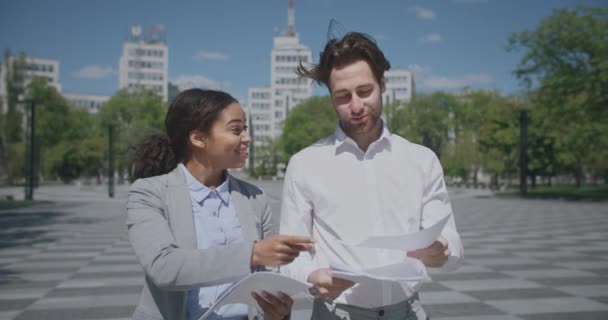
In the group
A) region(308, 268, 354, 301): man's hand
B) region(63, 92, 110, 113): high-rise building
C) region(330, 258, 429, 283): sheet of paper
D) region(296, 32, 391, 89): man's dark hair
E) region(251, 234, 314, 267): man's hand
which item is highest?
region(63, 92, 110, 113): high-rise building

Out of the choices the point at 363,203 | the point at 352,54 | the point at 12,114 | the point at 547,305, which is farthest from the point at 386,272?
the point at 12,114

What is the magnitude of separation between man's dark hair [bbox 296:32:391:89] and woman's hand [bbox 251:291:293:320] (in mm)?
857

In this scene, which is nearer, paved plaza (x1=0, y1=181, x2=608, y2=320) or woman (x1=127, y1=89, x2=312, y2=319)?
woman (x1=127, y1=89, x2=312, y2=319)

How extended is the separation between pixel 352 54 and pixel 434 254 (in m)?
0.78

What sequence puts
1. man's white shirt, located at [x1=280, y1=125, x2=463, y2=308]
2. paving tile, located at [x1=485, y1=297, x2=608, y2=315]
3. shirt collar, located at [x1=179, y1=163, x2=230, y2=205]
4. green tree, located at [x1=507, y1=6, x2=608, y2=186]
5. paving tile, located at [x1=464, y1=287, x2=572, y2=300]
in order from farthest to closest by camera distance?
green tree, located at [x1=507, y1=6, x2=608, y2=186] < paving tile, located at [x1=464, y1=287, x2=572, y2=300] < paving tile, located at [x1=485, y1=297, x2=608, y2=315] < shirt collar, located at [x1=179, y1=163, x2=230, y2=205] < man's white shirt, located at [x1=280, y1=125, x2=463, y2=308]

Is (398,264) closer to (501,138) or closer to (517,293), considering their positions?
(517,293)

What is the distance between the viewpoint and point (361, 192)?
1.81m

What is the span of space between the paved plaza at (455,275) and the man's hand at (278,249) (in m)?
3.70

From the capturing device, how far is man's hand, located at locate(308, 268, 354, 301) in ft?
5.19

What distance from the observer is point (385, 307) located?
6.00 ft

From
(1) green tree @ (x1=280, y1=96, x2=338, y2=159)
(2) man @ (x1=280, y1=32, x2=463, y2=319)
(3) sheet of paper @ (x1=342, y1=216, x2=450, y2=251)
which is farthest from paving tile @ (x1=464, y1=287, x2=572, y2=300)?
(1) green tree @ (x1=280, y1=96, x2=338, y2=159)

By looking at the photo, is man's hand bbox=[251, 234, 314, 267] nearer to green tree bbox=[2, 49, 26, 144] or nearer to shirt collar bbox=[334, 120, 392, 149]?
shirt collar bbox=[334, 120, 392, 149]

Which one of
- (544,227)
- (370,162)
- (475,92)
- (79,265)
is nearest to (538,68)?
(544,227)

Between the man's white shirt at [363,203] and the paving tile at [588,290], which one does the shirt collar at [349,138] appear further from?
the paving tile at [588,290]
